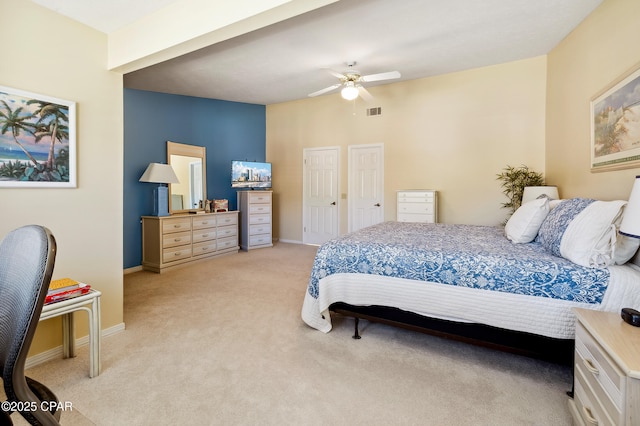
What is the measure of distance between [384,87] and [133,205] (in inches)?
179

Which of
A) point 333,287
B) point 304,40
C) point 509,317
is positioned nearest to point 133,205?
point 304,40

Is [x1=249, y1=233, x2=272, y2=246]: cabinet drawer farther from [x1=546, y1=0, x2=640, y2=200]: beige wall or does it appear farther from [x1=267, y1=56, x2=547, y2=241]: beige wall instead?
[x1=546, y1=0, x2=640, y2=200]: beige wall

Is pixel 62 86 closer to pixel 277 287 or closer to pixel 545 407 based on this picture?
pixel 277 287

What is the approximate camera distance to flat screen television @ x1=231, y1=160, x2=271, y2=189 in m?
Answer: 6.02

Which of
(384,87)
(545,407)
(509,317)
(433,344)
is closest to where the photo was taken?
(545,407)

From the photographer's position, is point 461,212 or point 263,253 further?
point 263,253

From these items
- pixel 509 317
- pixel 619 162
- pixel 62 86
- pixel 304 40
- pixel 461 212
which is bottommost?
pixel 509 317

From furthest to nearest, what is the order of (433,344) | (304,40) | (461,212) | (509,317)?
(461,212), (304,40), (433,344), (509,317)

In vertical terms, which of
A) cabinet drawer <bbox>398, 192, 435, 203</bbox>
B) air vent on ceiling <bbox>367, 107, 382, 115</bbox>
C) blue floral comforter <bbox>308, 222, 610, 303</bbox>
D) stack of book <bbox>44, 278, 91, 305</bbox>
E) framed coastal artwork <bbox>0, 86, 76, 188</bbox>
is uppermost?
air vent on ceiling <bbox>367, 107, 382, 115</bbox>

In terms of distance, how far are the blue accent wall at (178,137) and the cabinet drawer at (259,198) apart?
22.0 inches

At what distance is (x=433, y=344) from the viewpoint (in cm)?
239

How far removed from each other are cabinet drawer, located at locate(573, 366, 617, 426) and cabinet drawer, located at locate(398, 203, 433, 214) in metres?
3.41

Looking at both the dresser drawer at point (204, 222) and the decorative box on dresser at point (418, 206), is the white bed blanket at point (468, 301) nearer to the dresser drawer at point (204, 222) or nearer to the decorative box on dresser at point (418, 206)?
the decorative box on dresser at point (418, 206)

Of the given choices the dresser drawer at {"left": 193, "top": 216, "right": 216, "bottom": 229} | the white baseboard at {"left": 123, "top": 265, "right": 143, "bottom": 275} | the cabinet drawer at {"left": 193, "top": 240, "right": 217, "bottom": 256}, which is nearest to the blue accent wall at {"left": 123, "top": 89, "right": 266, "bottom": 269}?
the white baseboard at {"left": 123, "top": 265, "right": 143, "bottom": 275}
